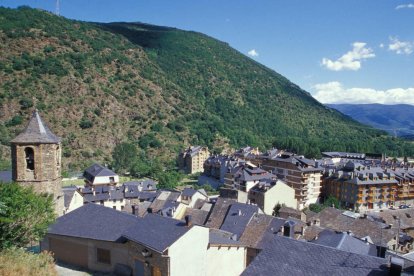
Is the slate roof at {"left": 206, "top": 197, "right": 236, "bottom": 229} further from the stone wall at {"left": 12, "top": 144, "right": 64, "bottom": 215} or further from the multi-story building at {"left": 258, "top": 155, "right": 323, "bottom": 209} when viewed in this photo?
the multi-story building at {"left": 258, "top": 155, "right": 323, "bottom": 209}

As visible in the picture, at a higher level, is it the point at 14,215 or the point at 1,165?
the point at 14,215

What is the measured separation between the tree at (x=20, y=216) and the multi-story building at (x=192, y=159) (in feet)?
278

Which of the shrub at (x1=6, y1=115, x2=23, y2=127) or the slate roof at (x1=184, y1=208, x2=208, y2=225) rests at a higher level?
the shrub at (x1=6, y1=115, x2=23, y2=127)

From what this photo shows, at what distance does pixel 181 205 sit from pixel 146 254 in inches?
897

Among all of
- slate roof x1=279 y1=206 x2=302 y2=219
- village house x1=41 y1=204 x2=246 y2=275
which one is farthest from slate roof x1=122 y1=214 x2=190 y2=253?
slate roof x1=279 y1=206 x2=302 y2=219

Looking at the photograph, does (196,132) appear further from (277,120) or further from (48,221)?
(48,221)

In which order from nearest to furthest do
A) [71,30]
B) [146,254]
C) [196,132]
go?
[146,254], [196,132], [71,30]

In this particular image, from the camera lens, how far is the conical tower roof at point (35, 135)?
2500 cm

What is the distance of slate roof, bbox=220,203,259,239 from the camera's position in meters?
35.2

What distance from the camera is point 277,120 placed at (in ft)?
595

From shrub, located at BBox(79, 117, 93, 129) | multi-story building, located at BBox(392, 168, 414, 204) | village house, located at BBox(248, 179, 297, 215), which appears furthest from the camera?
shrub, located at BBox(79, 117, 93, 129)

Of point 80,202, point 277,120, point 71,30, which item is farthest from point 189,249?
point 277,120

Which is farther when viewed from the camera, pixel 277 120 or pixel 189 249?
pixel 277 120

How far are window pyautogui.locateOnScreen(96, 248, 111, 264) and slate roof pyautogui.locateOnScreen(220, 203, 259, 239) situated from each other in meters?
14.3
